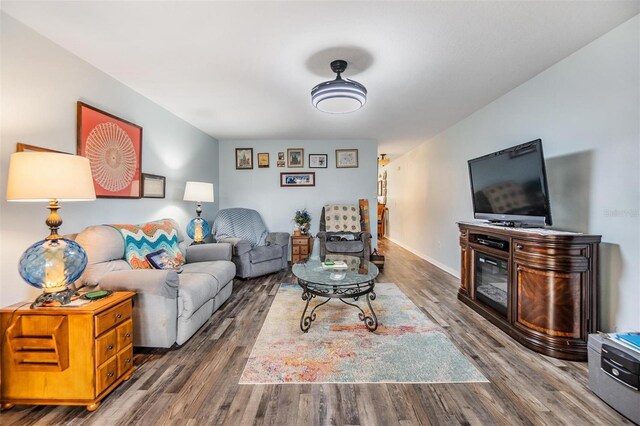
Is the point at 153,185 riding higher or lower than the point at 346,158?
lower

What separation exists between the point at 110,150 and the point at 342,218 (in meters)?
3.58

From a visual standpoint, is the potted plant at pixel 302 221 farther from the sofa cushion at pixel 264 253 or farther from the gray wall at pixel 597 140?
the gray wall at pixel 597 140

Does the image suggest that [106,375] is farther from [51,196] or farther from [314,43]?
[314,43]

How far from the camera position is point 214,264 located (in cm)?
311

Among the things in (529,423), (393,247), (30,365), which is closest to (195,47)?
(30,365)

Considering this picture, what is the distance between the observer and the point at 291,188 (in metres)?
5.57

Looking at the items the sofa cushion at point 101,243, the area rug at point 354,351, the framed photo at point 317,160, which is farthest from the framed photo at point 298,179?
the sofa cushion at point 101,243

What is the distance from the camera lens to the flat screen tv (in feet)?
7.68

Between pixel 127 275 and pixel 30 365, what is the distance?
2.33 ft

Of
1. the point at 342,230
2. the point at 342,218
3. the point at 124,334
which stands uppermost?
the point at 342,218

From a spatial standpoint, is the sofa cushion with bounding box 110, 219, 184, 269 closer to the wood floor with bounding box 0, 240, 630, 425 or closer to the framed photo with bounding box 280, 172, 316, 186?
the wood floor with bounding box 0, 240, 630, 425

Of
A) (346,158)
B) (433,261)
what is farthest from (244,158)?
(433,261)

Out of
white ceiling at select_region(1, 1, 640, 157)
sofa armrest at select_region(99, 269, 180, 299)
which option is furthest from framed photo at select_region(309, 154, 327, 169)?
sofa armrest at select_region(99, 269, 180, 299)

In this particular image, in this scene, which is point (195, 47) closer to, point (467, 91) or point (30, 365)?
point (30, 365)
